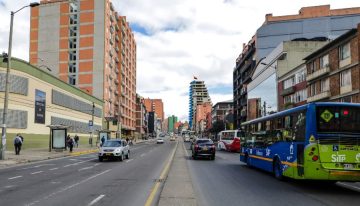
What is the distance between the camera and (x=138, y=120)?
529 ft

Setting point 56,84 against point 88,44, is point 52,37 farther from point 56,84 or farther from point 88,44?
point 56,84

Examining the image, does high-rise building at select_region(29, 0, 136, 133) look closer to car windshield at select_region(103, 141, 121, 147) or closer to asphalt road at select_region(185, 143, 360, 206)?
car windshield at select_region(103, 141, 121, 147)

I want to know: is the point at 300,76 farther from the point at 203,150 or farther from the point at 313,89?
the point at 203,150

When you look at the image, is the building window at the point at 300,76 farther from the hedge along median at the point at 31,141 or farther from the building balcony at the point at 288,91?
the hedge along median at the point at 31,141

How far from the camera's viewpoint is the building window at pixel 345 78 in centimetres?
4378

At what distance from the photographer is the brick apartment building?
4212 centimetres

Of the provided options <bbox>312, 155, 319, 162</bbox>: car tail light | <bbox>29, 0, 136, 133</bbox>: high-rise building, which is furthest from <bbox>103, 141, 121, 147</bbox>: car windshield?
<bbox>29, 0, 136, 133</bbox>: high-rise building

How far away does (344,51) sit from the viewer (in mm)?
45094

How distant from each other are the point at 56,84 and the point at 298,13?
56.6 metres

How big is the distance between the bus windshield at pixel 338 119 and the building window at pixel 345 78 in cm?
3267

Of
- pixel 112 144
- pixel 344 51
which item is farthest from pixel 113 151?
pixel 344 51

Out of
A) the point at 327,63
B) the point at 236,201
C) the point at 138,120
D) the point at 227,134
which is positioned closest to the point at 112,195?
the point at 236,201

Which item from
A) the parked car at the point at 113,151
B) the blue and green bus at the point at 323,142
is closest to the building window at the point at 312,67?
the parked car at the point at 113,151

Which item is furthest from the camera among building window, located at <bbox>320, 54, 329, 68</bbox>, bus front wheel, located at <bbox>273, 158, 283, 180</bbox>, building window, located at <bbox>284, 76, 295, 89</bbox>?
building window, located at <bbox>284, 76, 295, 89</bbox>
